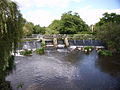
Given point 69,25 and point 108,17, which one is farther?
point 69,25

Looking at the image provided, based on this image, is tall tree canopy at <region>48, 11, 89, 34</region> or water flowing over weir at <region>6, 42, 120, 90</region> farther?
tall tree canopy at <region>48, 11, 89, 34</region>

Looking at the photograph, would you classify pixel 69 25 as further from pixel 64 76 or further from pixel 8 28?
pixel 8 28

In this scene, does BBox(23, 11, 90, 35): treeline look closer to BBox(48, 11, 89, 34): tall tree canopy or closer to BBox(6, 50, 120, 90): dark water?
BBox(48, 11, 89, 34): tall tree canopy

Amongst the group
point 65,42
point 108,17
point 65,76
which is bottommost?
point 65,76

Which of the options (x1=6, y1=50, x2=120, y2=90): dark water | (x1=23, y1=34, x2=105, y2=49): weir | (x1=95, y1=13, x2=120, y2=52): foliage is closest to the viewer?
(x1=6, y1=50, x2=120, y2=90): dark water

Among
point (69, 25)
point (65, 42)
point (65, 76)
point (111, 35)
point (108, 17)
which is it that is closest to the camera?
point (65, 76)

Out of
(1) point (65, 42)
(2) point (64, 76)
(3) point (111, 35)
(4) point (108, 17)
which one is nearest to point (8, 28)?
(2) point (64, 76)

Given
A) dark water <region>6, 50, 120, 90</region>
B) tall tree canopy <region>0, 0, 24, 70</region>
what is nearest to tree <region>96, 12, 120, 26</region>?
dark water <region>6, 50, 120, 90</region>

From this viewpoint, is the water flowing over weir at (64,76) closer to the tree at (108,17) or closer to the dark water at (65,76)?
the dark water at (65,76)

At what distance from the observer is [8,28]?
820 cm

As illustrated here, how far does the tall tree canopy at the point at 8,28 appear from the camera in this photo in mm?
→ 7781

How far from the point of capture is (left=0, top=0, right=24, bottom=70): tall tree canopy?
7.78 meters

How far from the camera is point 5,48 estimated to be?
8.27 metres

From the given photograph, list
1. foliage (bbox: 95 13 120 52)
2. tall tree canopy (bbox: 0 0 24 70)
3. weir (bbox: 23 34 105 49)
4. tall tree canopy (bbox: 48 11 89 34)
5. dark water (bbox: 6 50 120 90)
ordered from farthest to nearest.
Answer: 1. tall tree canopy (bbox: 48 11 89 34)
2. weir (bbox: 23 34 105 49)
3. foliage (bbox: 95 13 120 52)
4. dark water (bbox: 6 50 120 90)
5. tall tree canopy (bbox: 0 0 24 70)
